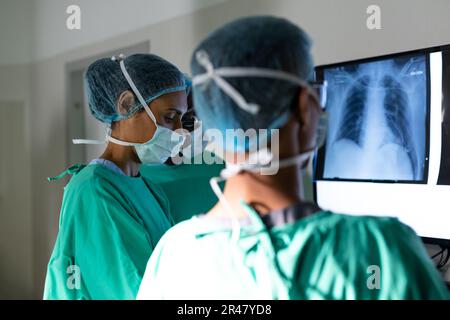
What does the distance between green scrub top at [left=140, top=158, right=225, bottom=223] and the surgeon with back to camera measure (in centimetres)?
95

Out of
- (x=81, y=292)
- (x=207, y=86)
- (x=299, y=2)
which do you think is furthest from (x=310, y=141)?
(x=299, y=2)

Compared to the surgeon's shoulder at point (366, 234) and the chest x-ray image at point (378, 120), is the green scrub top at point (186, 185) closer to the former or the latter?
the chest x-ray image at point (378, 120)

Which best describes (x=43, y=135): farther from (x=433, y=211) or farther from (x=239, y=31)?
(x=239, y=31)

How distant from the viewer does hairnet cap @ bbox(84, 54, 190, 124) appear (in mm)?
1557

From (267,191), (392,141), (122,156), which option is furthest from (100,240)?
(392,141)

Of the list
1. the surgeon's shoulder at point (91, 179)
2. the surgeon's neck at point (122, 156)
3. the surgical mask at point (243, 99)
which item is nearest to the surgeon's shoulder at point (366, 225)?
the surgical mask at point (243, 99)

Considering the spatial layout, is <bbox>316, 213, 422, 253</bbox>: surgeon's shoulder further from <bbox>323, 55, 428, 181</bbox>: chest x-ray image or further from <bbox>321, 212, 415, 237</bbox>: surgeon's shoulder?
<bbox>323, 55, 428, 181</bbox>: chest x-ray image

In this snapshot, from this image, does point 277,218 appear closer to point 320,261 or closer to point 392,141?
point 320,261

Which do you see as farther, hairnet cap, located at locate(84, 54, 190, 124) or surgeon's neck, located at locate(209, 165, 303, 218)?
hairnet cap, located at locate(84, 54, 190, 124)

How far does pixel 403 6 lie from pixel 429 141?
49 centimetres

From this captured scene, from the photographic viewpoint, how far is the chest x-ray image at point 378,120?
1710 millimetres

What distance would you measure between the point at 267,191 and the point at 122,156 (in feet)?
2.74

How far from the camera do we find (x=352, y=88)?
189cm

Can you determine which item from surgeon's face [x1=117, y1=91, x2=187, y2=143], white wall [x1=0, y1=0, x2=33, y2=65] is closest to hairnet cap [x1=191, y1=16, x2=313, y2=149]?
surgeon's face [x1=117, y1=91, x2=187, y2=143]
